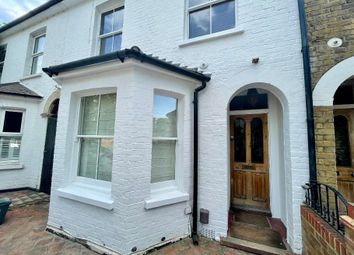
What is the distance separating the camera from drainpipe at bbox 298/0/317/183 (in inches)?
136

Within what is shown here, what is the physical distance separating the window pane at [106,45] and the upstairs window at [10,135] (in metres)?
4.27

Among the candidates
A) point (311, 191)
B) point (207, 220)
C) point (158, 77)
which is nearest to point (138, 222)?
point (207, 220)

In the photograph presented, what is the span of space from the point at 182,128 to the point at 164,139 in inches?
21.0

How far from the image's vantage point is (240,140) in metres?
5.59

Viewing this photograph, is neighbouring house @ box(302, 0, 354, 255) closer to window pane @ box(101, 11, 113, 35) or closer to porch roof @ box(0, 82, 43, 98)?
window pane @ box(101, 11, 113, 35)

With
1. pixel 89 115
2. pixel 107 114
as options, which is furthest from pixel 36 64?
pixel 107 114

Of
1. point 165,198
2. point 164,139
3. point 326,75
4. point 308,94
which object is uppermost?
point 326,75

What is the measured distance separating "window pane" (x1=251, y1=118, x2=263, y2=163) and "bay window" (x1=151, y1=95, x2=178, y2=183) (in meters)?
2.46

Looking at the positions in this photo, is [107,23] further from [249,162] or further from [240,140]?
[249,162]

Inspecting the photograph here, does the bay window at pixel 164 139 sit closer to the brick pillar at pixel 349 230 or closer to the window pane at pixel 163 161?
the window pane at pixel 163 161

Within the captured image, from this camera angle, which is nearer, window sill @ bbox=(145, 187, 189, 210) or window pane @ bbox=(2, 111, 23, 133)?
window sill @ bbox=(145, 187, 189, 210)

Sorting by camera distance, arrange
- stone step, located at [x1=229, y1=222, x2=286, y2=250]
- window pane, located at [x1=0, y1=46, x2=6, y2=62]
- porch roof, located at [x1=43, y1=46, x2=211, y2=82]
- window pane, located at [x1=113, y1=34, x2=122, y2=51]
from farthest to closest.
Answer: window pane, located at [x1=0, y1=46, x2=6, y2=62] → window pane, located at [x1=113, y1=34, x2=122, y2=51] → stone step, located at [x1=229, y1=222, x2=286, y2=250] → porch roof, located at [x1=43, y1=46, x2=211, y2=82]

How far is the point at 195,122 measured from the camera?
4.45 metres

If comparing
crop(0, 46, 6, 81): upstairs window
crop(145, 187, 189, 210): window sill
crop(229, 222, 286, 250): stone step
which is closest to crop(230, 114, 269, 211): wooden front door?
crop(229, 222, 286, 250): stone step
